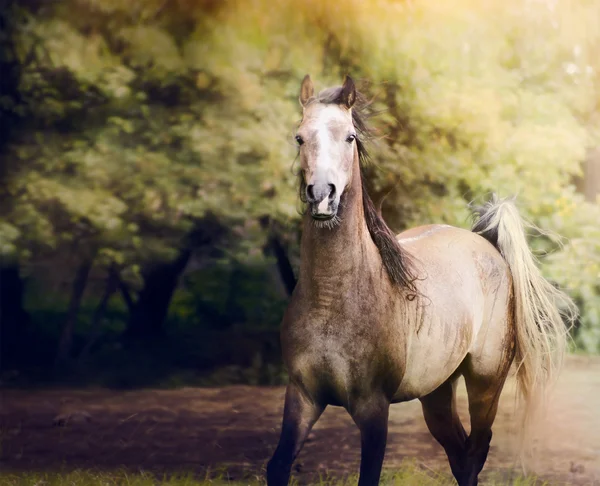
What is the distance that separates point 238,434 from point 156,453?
467mm

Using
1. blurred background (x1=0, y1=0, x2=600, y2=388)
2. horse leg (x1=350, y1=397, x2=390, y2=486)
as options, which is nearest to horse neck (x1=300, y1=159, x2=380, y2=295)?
horse leg (x1=350, y1=397, x2=390, y2=486)

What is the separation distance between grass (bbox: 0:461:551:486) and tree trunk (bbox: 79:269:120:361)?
0.67 m

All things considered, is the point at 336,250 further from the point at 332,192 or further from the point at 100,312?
the point at 100,312

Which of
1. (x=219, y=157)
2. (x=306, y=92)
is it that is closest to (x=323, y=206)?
(x=306, y=92)

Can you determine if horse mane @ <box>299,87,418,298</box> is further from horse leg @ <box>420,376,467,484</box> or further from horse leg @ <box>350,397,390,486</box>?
horse leg @ <box>420,376,467,484</box>

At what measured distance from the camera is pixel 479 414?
388 centimetres

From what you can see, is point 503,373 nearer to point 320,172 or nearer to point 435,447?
point 435,447

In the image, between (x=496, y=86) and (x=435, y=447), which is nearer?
(x=435, y=447)

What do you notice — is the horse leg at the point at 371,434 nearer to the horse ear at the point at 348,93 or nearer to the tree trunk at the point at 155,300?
the horse ear at the point at 348,93

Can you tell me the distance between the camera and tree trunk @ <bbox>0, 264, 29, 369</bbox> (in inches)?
188

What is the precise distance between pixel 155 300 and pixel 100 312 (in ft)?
1.05

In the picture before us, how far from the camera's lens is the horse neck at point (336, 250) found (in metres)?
3.06

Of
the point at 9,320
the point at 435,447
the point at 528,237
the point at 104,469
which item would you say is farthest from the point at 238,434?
the point at 528,237

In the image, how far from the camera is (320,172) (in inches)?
113
